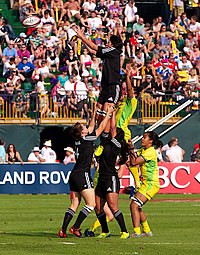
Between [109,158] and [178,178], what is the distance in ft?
49.5

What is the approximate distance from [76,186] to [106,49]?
2899 mm

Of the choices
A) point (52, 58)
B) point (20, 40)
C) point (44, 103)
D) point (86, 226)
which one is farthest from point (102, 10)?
point (86, 226)

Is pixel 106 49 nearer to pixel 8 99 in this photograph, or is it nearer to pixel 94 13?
pixel 8 99

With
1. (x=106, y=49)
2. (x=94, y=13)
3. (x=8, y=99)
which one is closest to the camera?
(x=106, y=49)

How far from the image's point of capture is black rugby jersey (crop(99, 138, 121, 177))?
53.9ft

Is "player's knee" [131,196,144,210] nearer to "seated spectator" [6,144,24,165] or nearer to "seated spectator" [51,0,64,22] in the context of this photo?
"seated spectator" [6,144,24,165]

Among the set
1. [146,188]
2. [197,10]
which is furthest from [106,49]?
[197,10]

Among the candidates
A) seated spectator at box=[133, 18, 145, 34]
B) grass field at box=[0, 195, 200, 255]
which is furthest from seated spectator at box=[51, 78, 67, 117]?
grass field at box=[0, 195, 200, 255]

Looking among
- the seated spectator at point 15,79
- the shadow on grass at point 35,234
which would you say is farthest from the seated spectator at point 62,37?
the shadow on grass at point 35,234

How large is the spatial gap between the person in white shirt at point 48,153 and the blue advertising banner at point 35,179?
1.73m

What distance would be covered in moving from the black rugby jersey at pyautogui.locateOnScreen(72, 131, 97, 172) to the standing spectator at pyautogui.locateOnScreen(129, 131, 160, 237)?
2.35ft

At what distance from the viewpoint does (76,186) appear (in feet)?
53.1

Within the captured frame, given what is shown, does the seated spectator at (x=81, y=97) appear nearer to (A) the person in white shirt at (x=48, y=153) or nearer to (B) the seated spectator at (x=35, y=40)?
(A) the person in white shirt at (x=48, y=153)

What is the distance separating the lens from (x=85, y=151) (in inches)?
640
